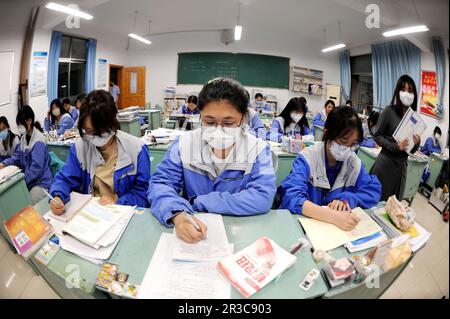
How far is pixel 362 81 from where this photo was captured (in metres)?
1.00

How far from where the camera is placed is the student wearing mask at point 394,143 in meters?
0.88

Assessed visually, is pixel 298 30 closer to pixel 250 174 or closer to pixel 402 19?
pixel 402 19

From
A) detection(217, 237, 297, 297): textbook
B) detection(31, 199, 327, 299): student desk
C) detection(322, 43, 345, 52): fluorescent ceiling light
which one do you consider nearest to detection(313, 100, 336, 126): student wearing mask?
detection(322, 43, 345, 52): fluorescent ceiling light

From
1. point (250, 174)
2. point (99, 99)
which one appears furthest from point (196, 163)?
point (99, 99)

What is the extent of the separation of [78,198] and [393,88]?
1.41 meters

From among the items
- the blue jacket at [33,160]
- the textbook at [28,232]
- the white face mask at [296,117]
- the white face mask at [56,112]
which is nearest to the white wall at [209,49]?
the white face mask at [296,117]

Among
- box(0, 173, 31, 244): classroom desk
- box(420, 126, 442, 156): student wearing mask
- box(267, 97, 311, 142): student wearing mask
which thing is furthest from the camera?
box(267, 97, 311, 142): student wearing mask

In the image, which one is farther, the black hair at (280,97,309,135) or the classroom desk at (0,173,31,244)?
the black hair at (280,97,309,135)

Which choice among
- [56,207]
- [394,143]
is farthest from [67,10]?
[394,143]

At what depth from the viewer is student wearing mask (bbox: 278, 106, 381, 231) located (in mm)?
1044

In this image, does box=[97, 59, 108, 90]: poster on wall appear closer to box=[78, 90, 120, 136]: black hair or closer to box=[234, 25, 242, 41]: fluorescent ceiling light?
box=[78, 90, 120, 136]: black hair

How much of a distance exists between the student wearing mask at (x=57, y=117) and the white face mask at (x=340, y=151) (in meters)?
1.36

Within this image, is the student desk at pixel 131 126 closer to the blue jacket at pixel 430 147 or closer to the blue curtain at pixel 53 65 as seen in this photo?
the blue curtain at pixel 53 65

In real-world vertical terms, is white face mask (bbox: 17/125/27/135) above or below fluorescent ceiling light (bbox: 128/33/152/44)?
below
